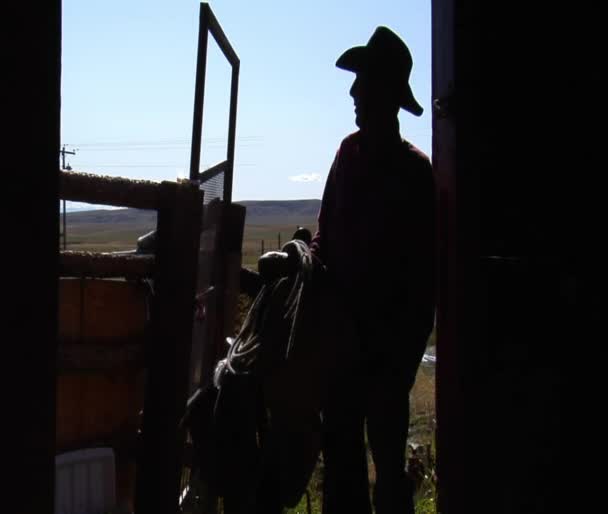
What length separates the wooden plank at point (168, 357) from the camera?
12.1ft

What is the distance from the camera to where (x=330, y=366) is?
2732 mm

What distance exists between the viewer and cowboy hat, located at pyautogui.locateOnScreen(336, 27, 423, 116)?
10.2 feet

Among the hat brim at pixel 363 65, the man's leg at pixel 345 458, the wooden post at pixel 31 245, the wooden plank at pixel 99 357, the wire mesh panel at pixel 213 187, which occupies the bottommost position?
the man's leg at pixel 345 458

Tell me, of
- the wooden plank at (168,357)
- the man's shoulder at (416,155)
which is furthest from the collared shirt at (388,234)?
the wooden plank at (168,357)

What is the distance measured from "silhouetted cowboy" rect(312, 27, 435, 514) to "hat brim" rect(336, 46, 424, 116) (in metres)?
0.13

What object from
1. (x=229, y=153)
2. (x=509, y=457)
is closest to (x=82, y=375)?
(x=229, y=153)

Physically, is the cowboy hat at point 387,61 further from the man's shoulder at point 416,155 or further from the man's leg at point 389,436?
the man's leg at point 389,436

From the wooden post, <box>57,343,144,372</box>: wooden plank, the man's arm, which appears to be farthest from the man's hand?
the wooden post

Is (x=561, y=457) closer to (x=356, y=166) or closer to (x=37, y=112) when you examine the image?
(x=356, y=166)

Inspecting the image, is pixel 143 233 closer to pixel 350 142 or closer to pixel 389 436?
pixel 350 142

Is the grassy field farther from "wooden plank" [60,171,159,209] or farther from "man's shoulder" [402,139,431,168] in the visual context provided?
"man's shoulder" [402,139,431,168]

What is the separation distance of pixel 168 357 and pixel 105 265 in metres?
0.49

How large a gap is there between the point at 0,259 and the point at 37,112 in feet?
0.67

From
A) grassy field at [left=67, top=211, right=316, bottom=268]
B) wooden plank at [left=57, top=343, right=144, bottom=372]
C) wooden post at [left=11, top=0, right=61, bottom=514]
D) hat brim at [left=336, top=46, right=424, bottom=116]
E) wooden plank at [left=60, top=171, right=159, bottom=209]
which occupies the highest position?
grassy field at [left=67, top=211, right=316, bottom=268]
